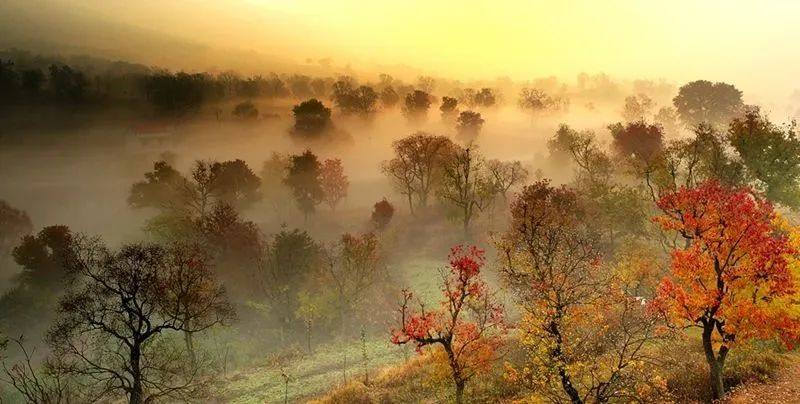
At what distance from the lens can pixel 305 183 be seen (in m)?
106

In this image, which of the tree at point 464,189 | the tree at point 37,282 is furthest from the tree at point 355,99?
the tree at point 37,282

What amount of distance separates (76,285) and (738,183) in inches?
4536

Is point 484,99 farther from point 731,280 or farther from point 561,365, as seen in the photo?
point 561,365

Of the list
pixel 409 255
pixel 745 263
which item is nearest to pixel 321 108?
pixel 409 255

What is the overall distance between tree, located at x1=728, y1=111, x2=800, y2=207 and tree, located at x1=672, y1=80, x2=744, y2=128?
74.9 metres

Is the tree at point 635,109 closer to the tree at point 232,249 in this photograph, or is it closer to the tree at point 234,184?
the tree at point 234,184

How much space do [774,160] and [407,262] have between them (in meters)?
61.0

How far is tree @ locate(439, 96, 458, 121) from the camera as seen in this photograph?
145 m

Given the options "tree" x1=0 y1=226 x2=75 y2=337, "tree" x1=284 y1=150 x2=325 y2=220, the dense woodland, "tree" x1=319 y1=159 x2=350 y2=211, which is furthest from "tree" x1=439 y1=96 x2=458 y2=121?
"tree" x1=0 y1=226 x2=75 y2=337

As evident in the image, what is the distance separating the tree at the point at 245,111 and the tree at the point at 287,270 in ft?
268

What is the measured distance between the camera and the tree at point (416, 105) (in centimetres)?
14788

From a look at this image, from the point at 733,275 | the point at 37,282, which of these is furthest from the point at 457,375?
the point at 37,282

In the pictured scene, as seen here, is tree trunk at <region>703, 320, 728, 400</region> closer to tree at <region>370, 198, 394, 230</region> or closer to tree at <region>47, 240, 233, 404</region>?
tree at <region>47, 240, 233, 404</region>

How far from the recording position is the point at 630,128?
99.8 m
